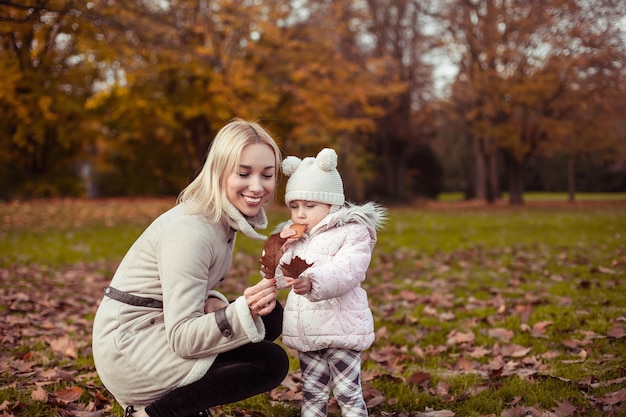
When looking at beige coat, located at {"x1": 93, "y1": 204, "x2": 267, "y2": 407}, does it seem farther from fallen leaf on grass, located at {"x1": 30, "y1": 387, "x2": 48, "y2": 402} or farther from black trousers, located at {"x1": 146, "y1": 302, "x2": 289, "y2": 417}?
fallen leaf on grass, located at {"x1": 30, "y1": 387, "x2": 48, "y2": 402}

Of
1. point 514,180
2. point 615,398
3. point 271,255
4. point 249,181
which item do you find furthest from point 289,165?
point 514,180

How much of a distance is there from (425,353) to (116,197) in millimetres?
28580

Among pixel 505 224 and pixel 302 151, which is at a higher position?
pixel 302 151

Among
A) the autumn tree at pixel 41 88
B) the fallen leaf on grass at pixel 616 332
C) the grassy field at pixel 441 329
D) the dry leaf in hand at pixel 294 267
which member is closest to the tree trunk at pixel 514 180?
the grassy field at pixel 441 329

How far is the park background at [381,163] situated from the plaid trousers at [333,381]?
0.39 m

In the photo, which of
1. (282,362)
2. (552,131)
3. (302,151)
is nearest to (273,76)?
(302,151)

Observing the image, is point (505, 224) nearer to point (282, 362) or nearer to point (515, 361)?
point (515, 361)

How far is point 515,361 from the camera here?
4262 millimetres

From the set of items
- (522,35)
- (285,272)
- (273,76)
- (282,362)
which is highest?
(522,35)

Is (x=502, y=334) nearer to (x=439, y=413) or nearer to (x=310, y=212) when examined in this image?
(x=439, y=413)

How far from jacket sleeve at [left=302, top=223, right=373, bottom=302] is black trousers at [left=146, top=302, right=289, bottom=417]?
1.21ft

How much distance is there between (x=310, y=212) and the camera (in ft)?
10.3

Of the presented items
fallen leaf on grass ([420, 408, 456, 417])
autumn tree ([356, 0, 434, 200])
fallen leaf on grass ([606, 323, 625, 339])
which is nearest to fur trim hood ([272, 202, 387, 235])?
fallen leaf on grass ([420, 408, 456, 417])

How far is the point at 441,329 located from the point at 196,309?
3205 millimetres
